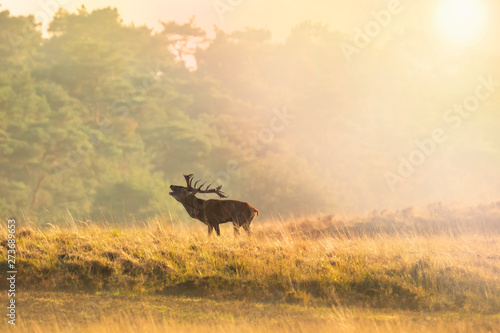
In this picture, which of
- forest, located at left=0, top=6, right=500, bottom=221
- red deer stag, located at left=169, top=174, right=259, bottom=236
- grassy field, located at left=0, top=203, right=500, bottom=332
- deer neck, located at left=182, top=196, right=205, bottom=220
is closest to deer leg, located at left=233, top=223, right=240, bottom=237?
red deer stag, located at left=169, top=174, right=259, bottom=236

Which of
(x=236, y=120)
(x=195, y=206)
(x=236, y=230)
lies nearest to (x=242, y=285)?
(x=236, y=230)

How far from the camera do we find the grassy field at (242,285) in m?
9.66

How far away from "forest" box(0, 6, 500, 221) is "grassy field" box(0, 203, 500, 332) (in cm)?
2854

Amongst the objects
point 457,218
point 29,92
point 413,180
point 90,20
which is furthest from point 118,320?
point 413,180

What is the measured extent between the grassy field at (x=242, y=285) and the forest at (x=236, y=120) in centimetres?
2854

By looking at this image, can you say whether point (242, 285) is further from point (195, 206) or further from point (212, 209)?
point (195, 206)

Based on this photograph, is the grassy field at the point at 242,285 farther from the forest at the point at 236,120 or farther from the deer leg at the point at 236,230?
the forest at the point at 236,120

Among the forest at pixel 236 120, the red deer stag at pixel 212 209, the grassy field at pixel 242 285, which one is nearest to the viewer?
the grassy field at pixel 242 285

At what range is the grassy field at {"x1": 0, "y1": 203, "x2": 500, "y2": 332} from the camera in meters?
9.66

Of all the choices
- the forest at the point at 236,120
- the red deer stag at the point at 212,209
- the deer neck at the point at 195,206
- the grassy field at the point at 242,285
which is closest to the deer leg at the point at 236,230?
the red deer stag at the point at 212,209

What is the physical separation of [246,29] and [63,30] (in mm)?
19637

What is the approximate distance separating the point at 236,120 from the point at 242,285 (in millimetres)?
45557

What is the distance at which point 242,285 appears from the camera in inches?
465

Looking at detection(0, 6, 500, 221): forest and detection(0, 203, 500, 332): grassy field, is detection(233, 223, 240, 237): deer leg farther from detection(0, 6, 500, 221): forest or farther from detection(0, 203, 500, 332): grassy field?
detection(0, 6, 500, 221): forest
